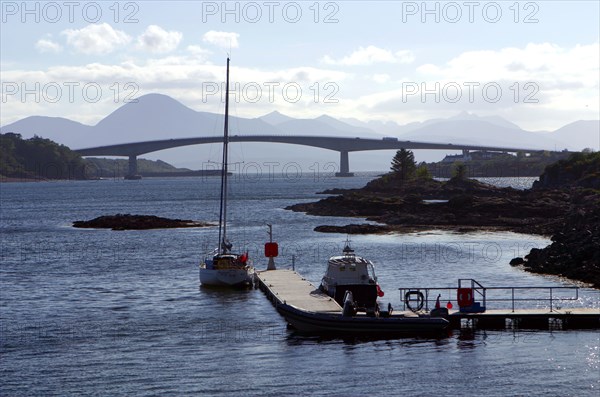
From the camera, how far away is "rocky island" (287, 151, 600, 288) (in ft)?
148

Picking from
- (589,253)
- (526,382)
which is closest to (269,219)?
(589,253)

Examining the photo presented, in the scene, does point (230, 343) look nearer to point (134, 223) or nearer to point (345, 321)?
point (345, 321)

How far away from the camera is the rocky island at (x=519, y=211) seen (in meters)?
45.2

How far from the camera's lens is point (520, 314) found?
1242 inches

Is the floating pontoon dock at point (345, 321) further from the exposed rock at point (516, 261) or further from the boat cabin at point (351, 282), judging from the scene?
the exposed rock at point (516, 261)

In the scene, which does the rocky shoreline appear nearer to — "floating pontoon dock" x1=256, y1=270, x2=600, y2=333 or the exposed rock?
the exposed rock

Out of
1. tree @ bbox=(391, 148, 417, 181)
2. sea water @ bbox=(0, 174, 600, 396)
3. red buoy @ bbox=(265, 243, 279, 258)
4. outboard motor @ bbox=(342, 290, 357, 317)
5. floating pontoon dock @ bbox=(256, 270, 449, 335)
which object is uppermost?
tree @ bbox=(391, 148, 417, 181)

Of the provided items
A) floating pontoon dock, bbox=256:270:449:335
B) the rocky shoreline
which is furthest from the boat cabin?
the rocky shoreline

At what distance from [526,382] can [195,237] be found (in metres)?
47.8

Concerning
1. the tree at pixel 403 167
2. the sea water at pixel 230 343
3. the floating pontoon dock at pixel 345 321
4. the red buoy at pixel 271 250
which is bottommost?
the sea water at pixel 230 343

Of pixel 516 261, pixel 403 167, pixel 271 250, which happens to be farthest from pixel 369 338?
pixel 403 167

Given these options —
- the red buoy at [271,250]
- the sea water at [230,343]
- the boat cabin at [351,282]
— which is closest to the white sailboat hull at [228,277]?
the sea water at [230,343]

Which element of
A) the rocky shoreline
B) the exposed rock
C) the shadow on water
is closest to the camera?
the shadow on water

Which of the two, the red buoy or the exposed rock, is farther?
the exposed rock
